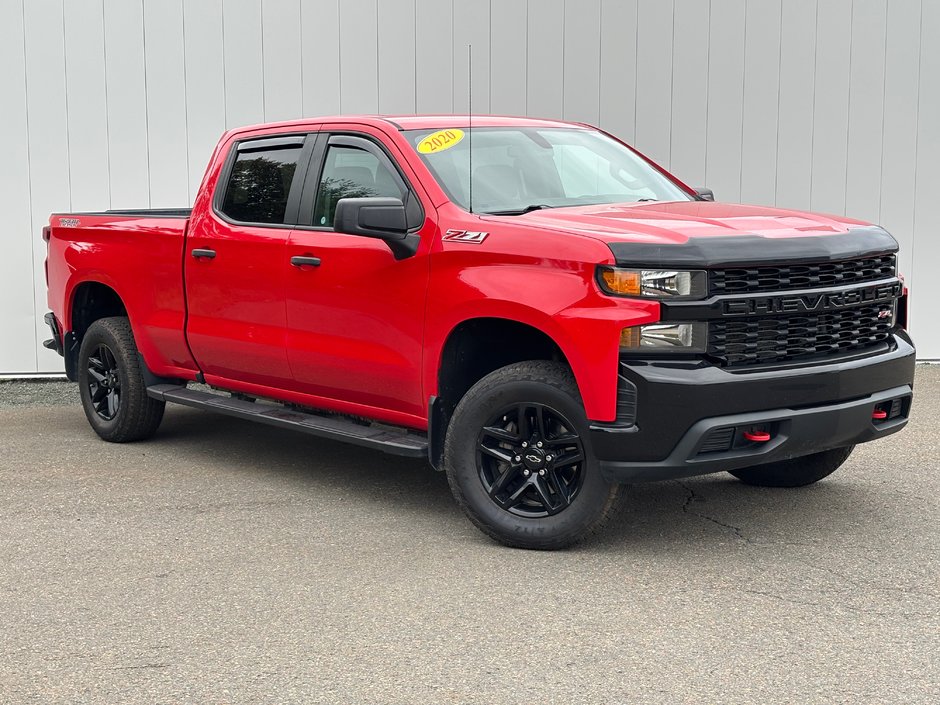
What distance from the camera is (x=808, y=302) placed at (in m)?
4.92

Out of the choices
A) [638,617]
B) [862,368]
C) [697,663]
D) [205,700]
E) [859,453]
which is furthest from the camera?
[859,453]

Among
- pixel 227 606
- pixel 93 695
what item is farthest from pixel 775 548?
pixel 93 695

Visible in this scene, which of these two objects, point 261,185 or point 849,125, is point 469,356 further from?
point 849,125

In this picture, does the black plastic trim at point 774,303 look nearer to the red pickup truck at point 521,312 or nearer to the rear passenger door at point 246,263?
the red pickup truck at point 521,312

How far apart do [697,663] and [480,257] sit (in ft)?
6.69

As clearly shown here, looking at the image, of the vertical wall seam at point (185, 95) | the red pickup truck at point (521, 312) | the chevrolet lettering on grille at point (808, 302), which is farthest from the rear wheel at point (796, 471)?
the vertical wall seam at point (185, 95)

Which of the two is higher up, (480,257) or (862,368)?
(480,257)

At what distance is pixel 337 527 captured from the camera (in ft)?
18.5

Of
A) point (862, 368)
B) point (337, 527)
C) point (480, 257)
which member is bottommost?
point (337, 527)

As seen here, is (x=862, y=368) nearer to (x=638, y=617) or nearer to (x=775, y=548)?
(x=775, y=548)

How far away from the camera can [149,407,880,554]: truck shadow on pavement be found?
5.38 meters

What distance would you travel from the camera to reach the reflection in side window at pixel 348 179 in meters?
5.92

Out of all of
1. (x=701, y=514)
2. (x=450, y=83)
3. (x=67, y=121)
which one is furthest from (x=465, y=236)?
(x=67, y=121)

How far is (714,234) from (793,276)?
39 cm
